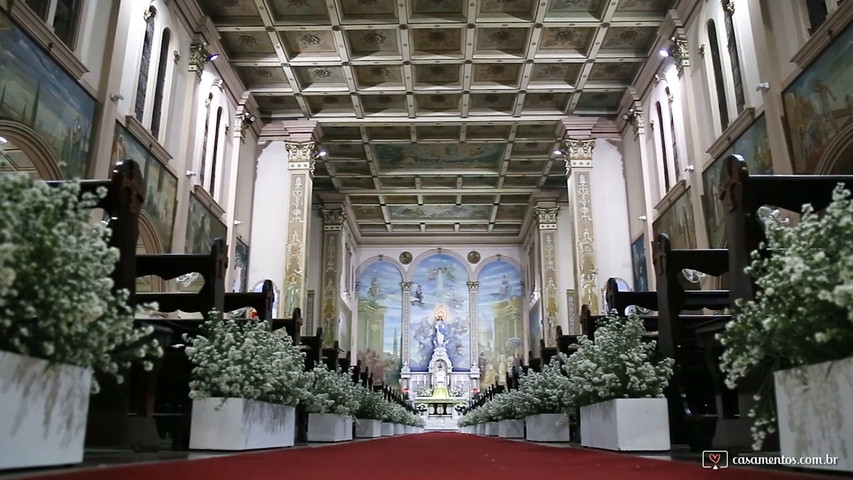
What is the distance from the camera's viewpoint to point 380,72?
17.1 meters

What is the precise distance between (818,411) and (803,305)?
46 cm

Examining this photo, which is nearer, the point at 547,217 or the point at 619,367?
the point at 619,367

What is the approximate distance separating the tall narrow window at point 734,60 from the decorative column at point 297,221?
10841 millimetres

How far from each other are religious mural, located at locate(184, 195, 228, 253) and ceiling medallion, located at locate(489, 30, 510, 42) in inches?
299

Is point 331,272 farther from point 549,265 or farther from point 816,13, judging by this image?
point 816,13

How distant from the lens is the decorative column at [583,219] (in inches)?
694

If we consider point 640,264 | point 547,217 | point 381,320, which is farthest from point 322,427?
point 381,320

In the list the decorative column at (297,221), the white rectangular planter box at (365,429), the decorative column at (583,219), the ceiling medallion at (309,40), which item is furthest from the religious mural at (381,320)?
the white rectangular planter box at (365,429)

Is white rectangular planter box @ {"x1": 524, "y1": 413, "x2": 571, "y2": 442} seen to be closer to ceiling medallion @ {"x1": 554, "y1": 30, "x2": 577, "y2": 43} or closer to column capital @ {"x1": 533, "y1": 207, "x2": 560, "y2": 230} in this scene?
ceiling medallion @ {"x1": 554, "y1": 30, "x2": 577, "y2": 43}

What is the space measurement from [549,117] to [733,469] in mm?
16409

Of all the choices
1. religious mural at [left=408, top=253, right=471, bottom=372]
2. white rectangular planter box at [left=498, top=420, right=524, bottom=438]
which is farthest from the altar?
white rectangular planter box at [left=498, top=420, right=524, bottom=438]

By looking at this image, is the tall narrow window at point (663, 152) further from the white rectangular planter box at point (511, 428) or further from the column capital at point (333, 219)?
the column capital at point (333, 219)

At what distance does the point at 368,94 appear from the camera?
58.1 ft

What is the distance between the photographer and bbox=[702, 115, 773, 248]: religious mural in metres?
10.7
